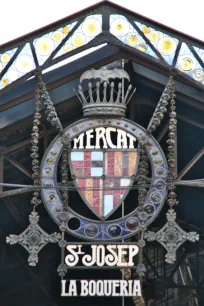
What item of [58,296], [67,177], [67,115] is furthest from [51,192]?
[58,296]

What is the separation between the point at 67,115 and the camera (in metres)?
40.4

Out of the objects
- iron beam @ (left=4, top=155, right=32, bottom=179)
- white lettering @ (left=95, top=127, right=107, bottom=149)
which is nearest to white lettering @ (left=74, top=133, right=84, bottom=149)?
white lettering @ (left=95, top=127, right=107, bottom=149)

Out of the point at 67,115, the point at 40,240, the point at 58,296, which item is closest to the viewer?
the point at 40,240

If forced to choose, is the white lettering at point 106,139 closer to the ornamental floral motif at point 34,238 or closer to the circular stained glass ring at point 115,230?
the circular stained glass ring at point 115,230

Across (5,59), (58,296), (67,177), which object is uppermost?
(5,59)

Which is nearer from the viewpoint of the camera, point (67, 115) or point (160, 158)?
point (160, 158)

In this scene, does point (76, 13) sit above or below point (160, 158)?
above

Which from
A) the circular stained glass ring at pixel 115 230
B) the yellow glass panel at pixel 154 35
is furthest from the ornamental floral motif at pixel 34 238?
the yellow glass panel at pixel 154 35

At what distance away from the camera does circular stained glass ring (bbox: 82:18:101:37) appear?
37969 mm

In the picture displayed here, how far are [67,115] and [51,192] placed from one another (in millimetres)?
3112

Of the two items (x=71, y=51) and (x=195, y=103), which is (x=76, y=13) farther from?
(x=195, y=103)

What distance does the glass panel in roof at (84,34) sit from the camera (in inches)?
1494

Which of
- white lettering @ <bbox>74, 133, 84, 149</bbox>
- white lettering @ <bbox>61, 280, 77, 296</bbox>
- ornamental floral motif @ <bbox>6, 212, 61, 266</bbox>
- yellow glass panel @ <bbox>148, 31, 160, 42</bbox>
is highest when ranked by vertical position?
yellow glass panel @ <bbox>148, 31, 160, 42</bbox>

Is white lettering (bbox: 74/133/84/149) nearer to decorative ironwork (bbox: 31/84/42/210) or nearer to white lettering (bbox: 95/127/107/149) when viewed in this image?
white lettering (bbox: 95/127/107/149)
